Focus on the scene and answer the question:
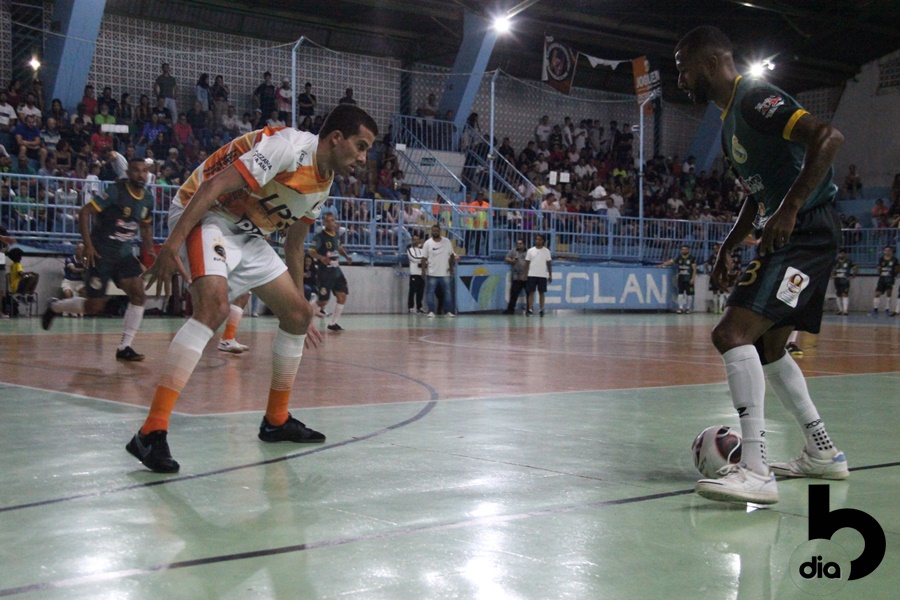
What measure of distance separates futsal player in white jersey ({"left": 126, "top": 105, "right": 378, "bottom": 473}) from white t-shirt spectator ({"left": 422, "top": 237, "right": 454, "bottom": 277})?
17.0 m

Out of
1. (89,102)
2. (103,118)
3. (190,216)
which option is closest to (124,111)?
(89,102)

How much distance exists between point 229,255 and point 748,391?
269 cm

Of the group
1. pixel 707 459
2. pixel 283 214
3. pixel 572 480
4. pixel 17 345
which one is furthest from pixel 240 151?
pixel 17 345

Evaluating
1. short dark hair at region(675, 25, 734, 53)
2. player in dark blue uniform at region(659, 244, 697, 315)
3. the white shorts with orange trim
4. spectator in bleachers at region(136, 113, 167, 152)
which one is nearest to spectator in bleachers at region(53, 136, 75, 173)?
spectator in bleachers at region(136, 113, 167, 152)

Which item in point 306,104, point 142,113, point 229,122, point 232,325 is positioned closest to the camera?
point 232,325

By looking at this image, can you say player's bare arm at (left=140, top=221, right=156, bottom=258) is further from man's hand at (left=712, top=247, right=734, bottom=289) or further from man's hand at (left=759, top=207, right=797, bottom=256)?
man's hand at (left=759, top=207, right=797, bottom=256)

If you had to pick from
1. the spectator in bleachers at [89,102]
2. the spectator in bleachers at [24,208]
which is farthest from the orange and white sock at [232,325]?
the spectator in bleachers at [89,102]

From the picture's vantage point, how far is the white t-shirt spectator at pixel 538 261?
2462 cm

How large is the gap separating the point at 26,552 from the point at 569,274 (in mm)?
24617

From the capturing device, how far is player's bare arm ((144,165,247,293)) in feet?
15.3

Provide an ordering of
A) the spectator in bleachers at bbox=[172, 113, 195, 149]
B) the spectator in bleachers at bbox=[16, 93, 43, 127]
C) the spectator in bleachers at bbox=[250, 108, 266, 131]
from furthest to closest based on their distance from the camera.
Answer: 1. the spectator in bleachers at bbox=[250, 108, 266, 131]
2. the spectator in bleachers at bbox=[172, 113, 195, 149]
3. the spectator in bleachers at bbox=[16, 93, 43, 127]

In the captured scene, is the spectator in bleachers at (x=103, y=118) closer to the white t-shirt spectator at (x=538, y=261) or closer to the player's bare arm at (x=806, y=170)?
the white t-shirt spectator at (x=538, y=261)

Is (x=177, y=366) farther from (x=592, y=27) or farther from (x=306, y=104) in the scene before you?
(x=592, y=27)

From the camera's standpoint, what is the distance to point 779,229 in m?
4.21
